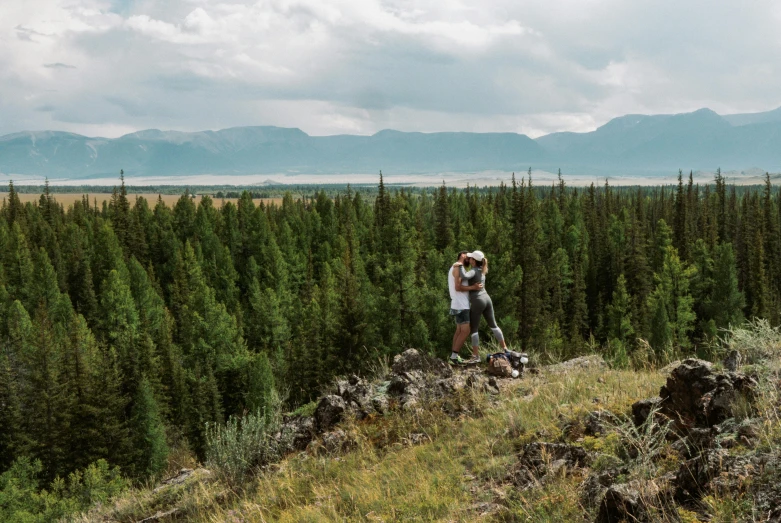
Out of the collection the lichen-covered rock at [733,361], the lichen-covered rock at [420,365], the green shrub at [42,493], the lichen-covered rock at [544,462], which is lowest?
the green shrub at [42,493]

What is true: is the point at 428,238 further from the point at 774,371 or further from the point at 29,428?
the point at 774,371

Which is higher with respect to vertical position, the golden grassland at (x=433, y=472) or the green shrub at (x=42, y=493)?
the golden grassland at (x=433, y=472)

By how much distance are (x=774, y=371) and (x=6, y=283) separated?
330 feet

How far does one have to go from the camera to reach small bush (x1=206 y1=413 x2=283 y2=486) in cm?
1120

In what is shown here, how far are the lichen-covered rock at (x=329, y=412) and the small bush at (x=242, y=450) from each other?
3.51ft

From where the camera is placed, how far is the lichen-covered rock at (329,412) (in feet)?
41.8

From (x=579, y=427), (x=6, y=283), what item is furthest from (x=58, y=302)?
(x=579, y=427)

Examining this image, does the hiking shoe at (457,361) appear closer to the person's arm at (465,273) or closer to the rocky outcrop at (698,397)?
the person's arm at (465,273)

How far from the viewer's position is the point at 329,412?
42.1 ft

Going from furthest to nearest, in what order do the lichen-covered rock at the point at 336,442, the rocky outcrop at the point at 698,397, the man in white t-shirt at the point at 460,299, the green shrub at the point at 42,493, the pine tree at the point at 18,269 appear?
1. the pine tree at the point at 18,269
2. the green shrub at the point at 42,493
3. the man in white t-shirt at the point at 460,299
4. the lichen-covered rock at the point at 336,442
5. the rocky outcrop at the point at 698,397

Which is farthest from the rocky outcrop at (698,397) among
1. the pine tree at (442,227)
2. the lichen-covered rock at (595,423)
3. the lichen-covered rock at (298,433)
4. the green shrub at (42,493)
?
the pine tree at (442,227)

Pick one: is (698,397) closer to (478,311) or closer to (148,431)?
(478,311)

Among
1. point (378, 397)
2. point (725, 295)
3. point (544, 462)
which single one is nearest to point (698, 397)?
point (544, 462)

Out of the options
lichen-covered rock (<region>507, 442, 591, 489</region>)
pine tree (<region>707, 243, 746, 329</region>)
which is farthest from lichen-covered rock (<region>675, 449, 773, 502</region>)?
pine tree (<region>707, 243, 746, 329</region>)
